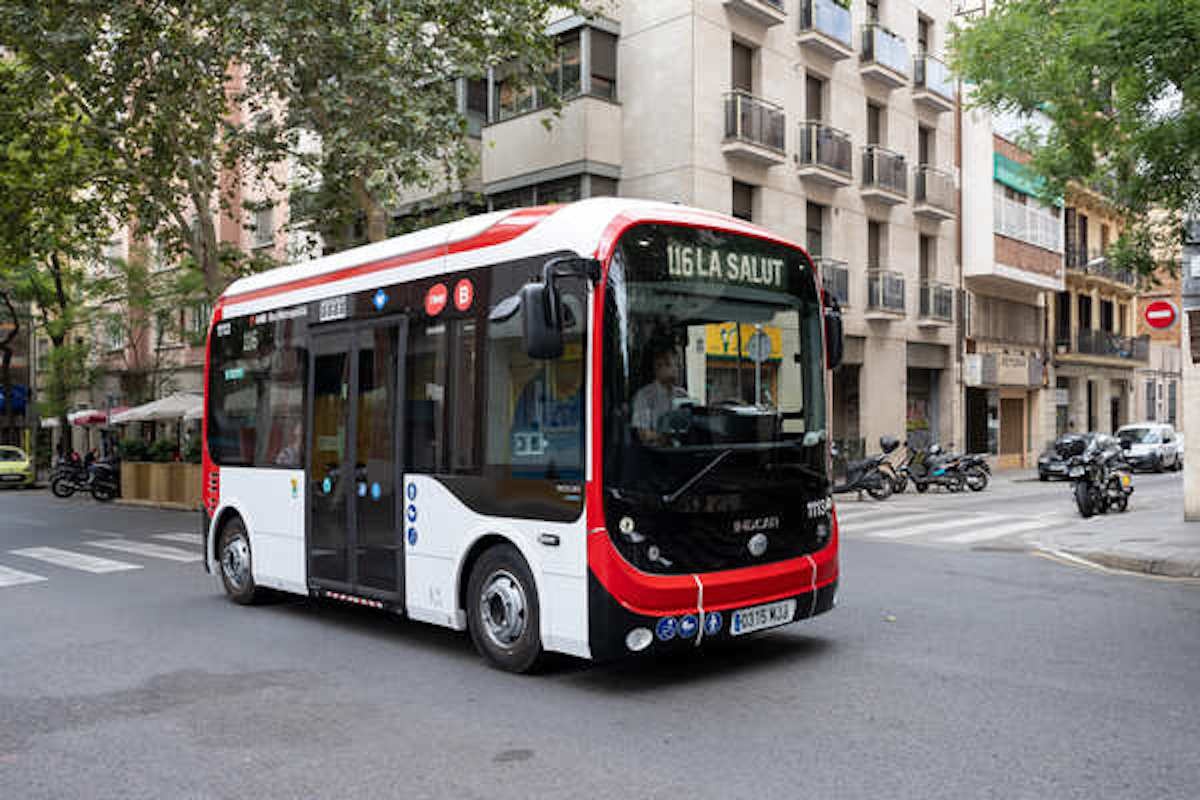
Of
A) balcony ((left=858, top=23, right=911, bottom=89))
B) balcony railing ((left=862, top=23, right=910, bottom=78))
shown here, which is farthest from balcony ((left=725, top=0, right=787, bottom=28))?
balcony railing ((left=862, top=23, right=910, bottom=78))

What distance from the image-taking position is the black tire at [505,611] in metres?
6.41

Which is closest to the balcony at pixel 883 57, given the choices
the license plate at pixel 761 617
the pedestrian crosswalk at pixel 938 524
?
the pedestrian crosswalk at pixel 938 524

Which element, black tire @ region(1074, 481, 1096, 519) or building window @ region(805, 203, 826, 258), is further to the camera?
building window @ region(805, 203, 826, 258)

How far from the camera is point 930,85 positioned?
30359 millimetres

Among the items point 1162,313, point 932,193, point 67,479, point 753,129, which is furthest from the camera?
point 932,193

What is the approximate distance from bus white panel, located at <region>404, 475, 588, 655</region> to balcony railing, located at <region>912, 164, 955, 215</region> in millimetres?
25856

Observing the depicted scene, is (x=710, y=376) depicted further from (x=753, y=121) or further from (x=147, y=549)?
(x=753, y=121)

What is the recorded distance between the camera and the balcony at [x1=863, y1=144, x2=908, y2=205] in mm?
28031

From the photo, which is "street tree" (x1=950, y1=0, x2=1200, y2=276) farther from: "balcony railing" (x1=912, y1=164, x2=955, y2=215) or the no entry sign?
"balcony railing" (x1=912, y1=164, x2=955, y2=215)

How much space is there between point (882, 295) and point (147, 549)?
1998 cm

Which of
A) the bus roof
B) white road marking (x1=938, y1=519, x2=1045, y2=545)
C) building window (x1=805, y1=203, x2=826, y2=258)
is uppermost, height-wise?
building window (x1=805, y1=203, x2=826, y2=258)

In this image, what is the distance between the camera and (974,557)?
12.1m

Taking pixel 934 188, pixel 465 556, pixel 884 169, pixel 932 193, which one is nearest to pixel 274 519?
pixel 465 556

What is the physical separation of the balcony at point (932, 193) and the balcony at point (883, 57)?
9.08 ft
